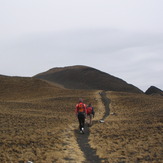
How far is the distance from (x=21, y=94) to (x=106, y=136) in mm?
45275

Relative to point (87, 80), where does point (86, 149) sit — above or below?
below

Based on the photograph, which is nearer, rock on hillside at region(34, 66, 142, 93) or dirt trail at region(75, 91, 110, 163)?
dirt trail at region(75, 91, 110, 163)

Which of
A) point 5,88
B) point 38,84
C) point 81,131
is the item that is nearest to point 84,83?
point 38,84

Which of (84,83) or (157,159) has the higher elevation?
(84,83)

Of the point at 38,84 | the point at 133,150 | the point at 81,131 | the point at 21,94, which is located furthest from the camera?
the point at 38,84

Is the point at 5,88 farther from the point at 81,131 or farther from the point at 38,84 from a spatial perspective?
the point at 81,131

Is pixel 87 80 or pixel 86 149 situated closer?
pixel 86 149

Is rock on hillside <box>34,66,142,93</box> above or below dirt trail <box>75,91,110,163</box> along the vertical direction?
above

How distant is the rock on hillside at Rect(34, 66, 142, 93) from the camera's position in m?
92.5

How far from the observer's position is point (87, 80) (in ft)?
321

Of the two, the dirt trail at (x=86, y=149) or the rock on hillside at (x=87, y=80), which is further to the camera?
the rock on hillside at (x=87, y=80)

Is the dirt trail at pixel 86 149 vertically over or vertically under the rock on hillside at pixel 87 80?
under

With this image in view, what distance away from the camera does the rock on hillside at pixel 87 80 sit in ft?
303

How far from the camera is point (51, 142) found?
14117 millimetres
